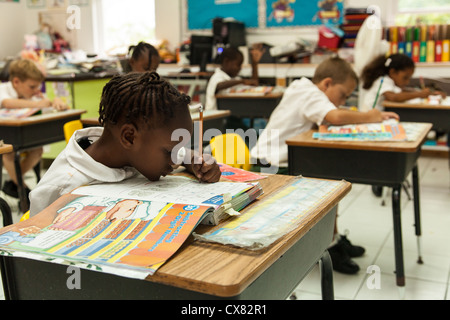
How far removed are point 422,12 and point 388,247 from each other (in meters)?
3.63

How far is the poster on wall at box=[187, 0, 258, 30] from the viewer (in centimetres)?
614

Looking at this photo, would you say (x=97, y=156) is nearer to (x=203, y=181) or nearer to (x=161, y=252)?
(x=203, y=181)

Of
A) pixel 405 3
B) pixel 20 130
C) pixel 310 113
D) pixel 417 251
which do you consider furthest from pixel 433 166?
pixel 20 130

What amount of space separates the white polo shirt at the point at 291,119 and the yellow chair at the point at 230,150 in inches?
24.8

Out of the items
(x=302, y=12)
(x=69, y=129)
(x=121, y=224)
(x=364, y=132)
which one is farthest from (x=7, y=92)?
(x=302, y=12)

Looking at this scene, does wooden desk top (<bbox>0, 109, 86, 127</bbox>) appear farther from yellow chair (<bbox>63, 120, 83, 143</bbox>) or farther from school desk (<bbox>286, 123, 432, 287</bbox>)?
school desk (<bbox>286, 123, 432, 287</bbox>)

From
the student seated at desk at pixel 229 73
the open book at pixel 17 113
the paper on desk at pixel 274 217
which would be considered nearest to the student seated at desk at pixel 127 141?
the paper on desk at pixel 274 217

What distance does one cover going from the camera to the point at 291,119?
2420 millimetres

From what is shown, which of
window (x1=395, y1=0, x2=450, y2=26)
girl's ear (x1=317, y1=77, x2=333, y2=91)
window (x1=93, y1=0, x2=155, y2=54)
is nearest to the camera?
girl's ear (x1=317, y1=77, x2=333, y2=91)

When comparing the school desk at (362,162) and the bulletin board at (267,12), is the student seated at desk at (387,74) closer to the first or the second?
the school desk at (362,162)

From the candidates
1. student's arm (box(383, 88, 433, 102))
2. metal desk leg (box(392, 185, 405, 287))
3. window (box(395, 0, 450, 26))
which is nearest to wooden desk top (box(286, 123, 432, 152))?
metal desk leg (box(392, 185, 405, 287))

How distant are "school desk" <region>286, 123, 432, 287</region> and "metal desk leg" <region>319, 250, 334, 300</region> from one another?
2.48 ft

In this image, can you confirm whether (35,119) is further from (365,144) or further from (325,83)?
(365,144)
